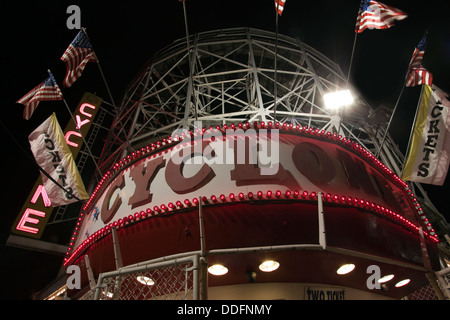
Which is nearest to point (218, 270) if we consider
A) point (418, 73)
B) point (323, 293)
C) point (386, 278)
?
point (323, 293)

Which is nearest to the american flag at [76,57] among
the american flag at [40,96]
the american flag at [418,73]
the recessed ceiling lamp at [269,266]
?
the american flag at [40,96]

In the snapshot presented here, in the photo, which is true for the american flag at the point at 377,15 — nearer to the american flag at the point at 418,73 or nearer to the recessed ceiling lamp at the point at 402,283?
the american flag at the point at 418,73

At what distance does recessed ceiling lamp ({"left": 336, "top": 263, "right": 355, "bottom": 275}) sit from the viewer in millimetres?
6861

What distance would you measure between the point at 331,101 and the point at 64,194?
11.5m

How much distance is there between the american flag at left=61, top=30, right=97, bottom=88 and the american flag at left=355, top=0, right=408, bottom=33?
8.68 meters

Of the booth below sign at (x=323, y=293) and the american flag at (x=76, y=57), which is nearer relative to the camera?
the booth below sign at (x=323, y=293)

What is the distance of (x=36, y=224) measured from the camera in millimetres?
13203

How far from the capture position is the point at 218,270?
6.86 meters

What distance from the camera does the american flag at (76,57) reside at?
31.6ft

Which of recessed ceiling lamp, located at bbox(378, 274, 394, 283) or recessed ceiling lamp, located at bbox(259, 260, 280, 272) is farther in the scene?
recessed ceiling lamp, located at bbox(378, 274, 394, 283)

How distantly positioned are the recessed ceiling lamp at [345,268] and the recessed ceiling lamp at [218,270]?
106 inches

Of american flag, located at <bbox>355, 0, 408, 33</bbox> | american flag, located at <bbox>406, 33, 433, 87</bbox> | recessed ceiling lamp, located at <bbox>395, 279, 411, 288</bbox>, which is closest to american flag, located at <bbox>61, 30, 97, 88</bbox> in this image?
american flag, located at <bbox>355, 0, 408, 33</bbox>

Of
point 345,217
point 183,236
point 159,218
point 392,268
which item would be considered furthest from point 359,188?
point 159,218

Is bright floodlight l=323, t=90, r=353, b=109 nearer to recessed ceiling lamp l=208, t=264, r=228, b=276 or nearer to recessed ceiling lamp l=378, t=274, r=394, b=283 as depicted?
recessed ceiling lamp l=378, t=274, r=394, b=283
